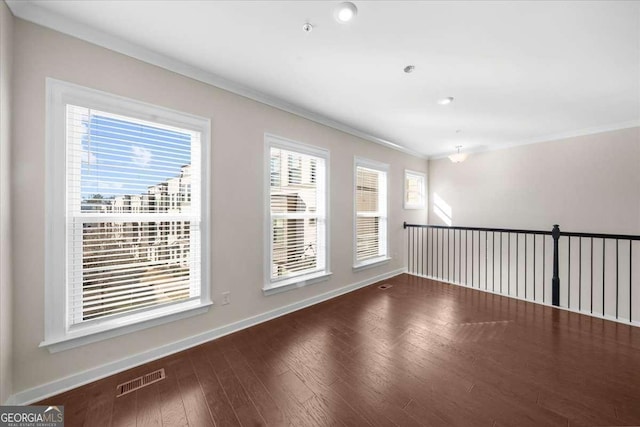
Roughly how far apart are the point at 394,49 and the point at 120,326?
10.5 ft

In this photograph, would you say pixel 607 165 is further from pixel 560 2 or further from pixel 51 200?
pixel 51 200

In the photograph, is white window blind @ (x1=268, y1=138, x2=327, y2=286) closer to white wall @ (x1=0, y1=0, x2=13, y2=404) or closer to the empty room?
the empty room

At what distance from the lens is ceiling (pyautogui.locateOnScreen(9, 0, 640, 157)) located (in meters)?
1.61

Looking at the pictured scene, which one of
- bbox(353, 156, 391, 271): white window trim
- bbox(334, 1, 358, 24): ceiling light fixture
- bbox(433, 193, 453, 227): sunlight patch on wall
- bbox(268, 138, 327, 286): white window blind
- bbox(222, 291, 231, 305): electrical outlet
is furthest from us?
bbox(433, 193, 453, 227): sunlight patch on wall

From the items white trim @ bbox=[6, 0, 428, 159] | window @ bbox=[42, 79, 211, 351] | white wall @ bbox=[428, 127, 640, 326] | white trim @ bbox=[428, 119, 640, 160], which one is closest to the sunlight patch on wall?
white wall @ bbox=[428, 127, 640, 326]

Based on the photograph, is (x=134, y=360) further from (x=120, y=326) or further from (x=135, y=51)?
(x=135, y=51)

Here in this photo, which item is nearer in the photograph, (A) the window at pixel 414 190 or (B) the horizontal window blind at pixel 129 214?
→ (B) the horizontal window blind at pixel 129 214

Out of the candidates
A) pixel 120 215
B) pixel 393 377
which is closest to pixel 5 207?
pixel 120 215

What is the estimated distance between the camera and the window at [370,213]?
4148 millimetres

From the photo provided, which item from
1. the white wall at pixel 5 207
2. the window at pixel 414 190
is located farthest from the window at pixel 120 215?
the window at pixel 414 190

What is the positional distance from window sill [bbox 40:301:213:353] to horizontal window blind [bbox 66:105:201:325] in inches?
2.8

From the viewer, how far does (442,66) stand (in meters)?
2.24

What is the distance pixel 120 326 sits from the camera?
6.20 ft

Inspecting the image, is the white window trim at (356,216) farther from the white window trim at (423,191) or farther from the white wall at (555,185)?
the white wall at (555,185)
